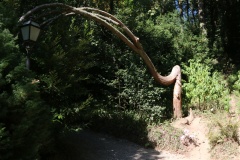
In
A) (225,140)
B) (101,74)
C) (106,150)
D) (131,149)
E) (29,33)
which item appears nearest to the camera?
(29,33)

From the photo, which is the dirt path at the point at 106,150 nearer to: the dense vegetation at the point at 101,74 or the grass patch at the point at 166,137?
the grass patch at the point at 166,137

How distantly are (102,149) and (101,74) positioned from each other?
119 inches

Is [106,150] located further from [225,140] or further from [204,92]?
[204,92]

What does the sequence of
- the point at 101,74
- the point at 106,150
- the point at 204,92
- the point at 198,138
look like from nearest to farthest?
the point at 106,150 → the point at 198,138 → the point at 204,92 → the point at 101,74

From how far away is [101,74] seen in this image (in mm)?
10031

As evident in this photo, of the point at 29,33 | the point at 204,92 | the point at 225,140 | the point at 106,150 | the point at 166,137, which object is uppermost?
the point at 29,33

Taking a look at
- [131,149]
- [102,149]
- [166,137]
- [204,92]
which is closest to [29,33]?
[102,149]

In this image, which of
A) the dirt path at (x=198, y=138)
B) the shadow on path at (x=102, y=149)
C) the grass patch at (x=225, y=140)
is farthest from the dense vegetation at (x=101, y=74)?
the grass patch at (x=225, y=140)

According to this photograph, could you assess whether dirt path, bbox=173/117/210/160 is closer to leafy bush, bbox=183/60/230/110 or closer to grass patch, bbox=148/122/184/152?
grass patch, bbox=148/122/184/152

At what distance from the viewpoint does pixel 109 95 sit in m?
9.77

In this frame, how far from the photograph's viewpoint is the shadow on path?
7.27 metres

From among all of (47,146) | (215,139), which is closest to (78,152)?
(47,146)

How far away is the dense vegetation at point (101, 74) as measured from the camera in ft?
13.9

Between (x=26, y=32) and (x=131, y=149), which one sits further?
(x=131, y=149)
